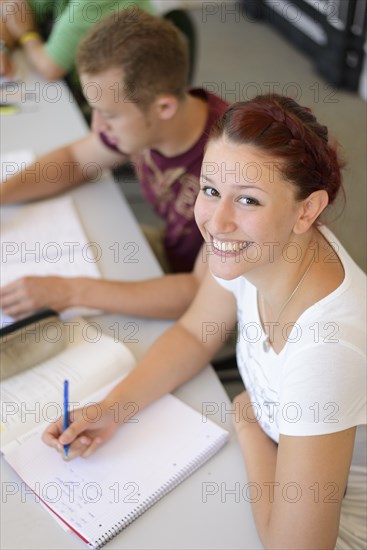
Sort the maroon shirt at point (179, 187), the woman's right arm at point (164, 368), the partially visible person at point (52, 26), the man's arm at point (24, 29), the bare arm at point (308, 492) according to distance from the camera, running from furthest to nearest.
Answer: the man's arm at point (24, 29), the partially visible person at point (52, 26), the maroon shirt at point (179, 187), the woman's right arm at point (164, 368), the bare arm at point (308, 492)

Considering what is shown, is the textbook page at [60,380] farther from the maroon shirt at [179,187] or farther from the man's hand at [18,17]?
the man's hand at [18,17]

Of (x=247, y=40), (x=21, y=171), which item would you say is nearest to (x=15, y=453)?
(x=21, y=171)

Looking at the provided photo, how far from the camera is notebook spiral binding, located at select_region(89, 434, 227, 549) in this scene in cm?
85

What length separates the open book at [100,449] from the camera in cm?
89

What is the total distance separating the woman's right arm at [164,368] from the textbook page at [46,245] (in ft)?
0.68

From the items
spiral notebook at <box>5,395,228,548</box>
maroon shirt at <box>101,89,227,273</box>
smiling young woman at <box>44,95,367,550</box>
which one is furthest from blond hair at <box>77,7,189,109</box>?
spiral notebook at <box>5,395,228,548</box>

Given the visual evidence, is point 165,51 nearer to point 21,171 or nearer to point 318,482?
point 21,171

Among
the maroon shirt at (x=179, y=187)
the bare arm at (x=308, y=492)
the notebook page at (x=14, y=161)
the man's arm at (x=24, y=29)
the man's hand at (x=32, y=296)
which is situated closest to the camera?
the bare arm at (x=308, y=492)

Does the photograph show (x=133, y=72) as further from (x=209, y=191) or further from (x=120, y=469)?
(x=120, y=469)

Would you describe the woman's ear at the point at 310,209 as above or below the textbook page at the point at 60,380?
above

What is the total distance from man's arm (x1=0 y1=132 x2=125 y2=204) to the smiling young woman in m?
0.77

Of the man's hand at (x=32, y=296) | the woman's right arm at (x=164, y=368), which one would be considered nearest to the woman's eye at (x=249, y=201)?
the woman's right arm at (x=164, y=368)

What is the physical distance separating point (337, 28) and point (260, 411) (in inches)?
43.8

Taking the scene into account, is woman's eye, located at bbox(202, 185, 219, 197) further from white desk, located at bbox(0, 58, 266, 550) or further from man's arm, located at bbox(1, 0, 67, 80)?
man's arm, located at bbox(1, 0, 67, 80)
